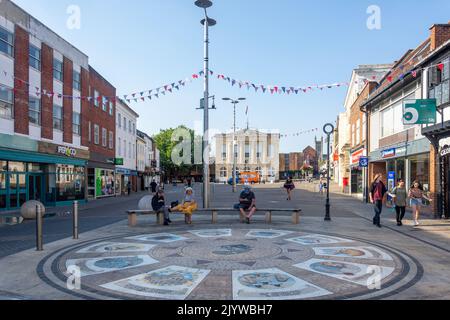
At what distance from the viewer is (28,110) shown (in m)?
20.2

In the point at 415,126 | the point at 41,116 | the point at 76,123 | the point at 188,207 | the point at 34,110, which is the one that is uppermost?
the point at 34,110

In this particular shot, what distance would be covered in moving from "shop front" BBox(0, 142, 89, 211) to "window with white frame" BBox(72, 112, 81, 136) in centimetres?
149

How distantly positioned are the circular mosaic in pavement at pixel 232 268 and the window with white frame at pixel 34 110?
1380 cm

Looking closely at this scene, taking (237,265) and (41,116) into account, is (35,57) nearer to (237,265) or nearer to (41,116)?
(41,116)

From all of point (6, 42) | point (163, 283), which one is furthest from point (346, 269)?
point (6, 42)

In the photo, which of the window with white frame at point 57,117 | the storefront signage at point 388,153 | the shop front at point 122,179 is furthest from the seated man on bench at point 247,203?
the shop front at point 122,179

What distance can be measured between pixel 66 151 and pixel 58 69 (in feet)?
17.9

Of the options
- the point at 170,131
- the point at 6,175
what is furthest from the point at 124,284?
the point at 170,131

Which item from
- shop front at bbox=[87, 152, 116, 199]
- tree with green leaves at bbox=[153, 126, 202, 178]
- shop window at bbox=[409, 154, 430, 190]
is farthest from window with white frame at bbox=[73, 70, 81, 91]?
tree with green leaves at bbox=[153, 126, 202, 178]

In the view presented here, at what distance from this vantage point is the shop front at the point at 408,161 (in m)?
16.1

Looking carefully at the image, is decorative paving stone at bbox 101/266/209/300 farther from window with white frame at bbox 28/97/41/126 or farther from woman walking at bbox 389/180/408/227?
window with white frame at bbox 28/97/41/126

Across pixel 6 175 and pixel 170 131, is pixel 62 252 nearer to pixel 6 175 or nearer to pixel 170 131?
pixel 6 175

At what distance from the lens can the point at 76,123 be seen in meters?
26.3

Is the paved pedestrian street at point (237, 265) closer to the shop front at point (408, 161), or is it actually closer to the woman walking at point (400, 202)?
the woman walking at point (400, 202)
